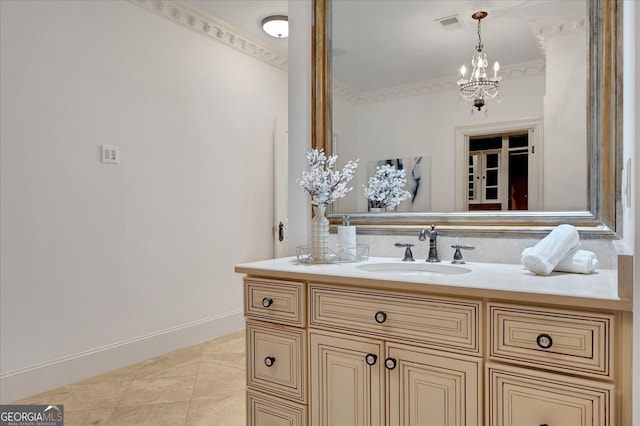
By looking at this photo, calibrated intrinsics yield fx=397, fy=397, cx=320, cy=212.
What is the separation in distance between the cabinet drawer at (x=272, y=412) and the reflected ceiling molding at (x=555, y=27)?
1.69 metres

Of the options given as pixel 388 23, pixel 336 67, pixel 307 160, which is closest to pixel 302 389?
pixel 307 160

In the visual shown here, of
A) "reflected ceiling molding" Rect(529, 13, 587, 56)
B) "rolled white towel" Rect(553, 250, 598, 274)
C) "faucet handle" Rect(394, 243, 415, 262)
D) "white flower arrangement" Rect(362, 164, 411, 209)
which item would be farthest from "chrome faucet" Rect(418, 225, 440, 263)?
"reflected ceiling molding" Rect(529, 13, 587, 56)

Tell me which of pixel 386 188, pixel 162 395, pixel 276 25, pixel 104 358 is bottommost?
pixel 162 395

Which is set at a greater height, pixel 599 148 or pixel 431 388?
pixel 599 148

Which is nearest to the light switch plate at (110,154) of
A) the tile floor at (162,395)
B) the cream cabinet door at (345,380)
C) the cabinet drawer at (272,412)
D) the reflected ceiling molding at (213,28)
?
the reflected ceiling molding at (213,28)

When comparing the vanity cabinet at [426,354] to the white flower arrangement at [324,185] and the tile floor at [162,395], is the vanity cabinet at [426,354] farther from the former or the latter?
the tile floor at [162,395]

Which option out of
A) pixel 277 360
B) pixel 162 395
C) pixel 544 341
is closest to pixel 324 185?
pixel 277 360

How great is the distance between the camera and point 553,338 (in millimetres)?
1033

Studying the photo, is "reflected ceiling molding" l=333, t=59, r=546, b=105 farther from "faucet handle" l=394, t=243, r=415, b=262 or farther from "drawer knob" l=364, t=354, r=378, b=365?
"drawer knob" l=364, t=354, r=378, b=365

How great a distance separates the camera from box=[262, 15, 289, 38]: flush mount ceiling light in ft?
10.6

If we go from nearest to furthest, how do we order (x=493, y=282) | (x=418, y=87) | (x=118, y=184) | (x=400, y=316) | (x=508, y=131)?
(x=493, y=282), (x=400, y=316), (x=508, y=131), (x=418, y=87), (x=118, y=184)

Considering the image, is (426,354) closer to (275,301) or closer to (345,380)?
(345,380)

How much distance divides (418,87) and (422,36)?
0.23 m

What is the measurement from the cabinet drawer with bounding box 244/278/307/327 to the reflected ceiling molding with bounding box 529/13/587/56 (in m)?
1.35
